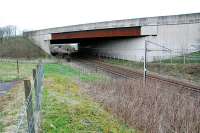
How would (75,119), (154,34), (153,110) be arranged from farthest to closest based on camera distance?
(154,34), (153,110), (75,119)

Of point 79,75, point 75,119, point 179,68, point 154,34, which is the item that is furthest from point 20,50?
point 75,119

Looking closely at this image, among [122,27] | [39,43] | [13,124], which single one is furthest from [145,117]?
[39,43]

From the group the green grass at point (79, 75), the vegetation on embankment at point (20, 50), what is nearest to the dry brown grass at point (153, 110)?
the green grass at point (79, 75)

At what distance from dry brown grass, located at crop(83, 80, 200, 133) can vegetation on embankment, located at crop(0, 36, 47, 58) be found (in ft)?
131

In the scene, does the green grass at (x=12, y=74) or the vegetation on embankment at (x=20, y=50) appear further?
the vegetation on embankment at (x=20, y=50)

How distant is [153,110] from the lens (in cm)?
1338

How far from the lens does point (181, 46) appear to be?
42.8 meters

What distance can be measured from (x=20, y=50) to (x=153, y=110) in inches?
1835

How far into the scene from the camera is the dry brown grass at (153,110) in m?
11.3

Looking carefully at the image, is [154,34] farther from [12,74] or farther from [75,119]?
[75,119]

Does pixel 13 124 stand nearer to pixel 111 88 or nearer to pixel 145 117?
pixel 145 117

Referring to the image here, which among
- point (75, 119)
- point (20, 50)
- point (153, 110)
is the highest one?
point (20, 50)

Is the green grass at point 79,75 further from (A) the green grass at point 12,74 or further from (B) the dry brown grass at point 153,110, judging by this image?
(B) the dry brown grass at point 153,110

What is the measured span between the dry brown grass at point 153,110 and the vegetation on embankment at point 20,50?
4006 cm
